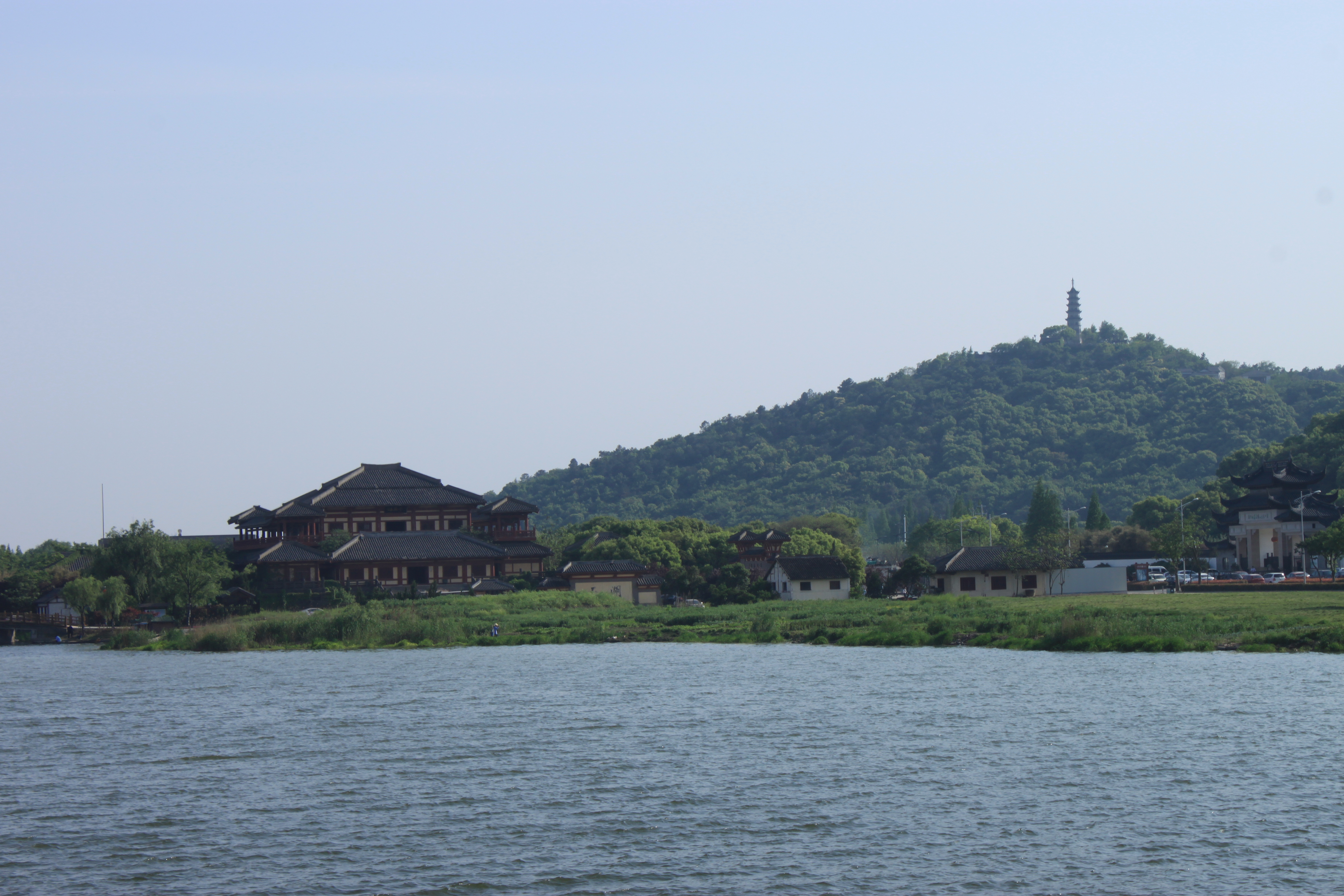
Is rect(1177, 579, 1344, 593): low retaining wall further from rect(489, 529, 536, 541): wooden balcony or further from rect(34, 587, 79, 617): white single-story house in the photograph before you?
rect(34, 587, 79, 617): white single-story house

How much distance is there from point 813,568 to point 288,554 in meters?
33.7

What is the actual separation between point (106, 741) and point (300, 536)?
6097cm

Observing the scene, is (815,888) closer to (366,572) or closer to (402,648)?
(402,648)

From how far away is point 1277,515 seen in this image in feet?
308

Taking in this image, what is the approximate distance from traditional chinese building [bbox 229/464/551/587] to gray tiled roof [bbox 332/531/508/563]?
3.1 inches

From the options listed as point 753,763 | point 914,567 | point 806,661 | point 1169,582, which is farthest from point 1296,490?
point 753,763

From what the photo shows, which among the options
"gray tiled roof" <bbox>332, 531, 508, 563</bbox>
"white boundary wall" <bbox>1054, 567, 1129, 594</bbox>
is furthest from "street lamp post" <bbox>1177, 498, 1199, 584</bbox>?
"gray tiled roof" <bbox>332, 531, 508, 563</bbox>

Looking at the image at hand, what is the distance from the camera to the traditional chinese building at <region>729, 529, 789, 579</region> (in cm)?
9731

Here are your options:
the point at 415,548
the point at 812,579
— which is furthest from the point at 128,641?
the point at 812,579

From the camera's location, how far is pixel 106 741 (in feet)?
101

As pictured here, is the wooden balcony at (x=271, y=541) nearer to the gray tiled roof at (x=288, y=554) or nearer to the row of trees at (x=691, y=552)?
the gray tiled roof at (x=288, y=554)

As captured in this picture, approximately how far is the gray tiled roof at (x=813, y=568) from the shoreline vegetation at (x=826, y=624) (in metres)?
2.45

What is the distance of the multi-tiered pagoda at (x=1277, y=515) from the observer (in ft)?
302

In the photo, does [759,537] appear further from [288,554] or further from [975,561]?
[288,554]
